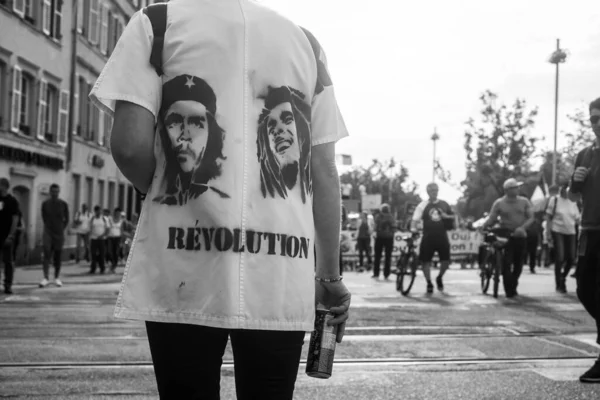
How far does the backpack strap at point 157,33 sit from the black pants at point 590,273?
4.60 meters

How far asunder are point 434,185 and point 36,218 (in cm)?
1539

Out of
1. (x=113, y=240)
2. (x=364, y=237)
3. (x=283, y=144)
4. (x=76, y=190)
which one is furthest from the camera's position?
(x=76, y=190)

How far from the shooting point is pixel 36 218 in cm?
2647

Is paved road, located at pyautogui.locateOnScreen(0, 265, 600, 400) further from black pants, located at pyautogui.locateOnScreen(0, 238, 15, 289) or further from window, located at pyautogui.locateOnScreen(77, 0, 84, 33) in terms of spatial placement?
window, located at pyautogui.locateOnScreen(77, 0, 84, 33)

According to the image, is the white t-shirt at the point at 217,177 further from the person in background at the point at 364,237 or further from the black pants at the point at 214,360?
the person in background at the point at 364,237

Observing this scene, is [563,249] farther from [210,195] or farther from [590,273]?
[210,195]

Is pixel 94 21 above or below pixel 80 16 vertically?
above

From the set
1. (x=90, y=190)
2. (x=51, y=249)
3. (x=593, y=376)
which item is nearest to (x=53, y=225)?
(x=51, y=249)

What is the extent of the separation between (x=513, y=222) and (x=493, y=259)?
664mm

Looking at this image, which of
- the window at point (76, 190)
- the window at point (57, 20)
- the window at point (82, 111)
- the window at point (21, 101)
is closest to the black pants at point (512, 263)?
the window at point (21, 101)

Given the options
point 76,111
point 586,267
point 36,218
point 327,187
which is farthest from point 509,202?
point 76,111

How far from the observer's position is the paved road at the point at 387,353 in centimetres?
565

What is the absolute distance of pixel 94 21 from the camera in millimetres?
34406

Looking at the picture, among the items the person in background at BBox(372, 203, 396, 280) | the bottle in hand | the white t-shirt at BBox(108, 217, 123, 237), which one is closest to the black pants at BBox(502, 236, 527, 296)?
the person in background at BBox(372, 203, 396, 280)
